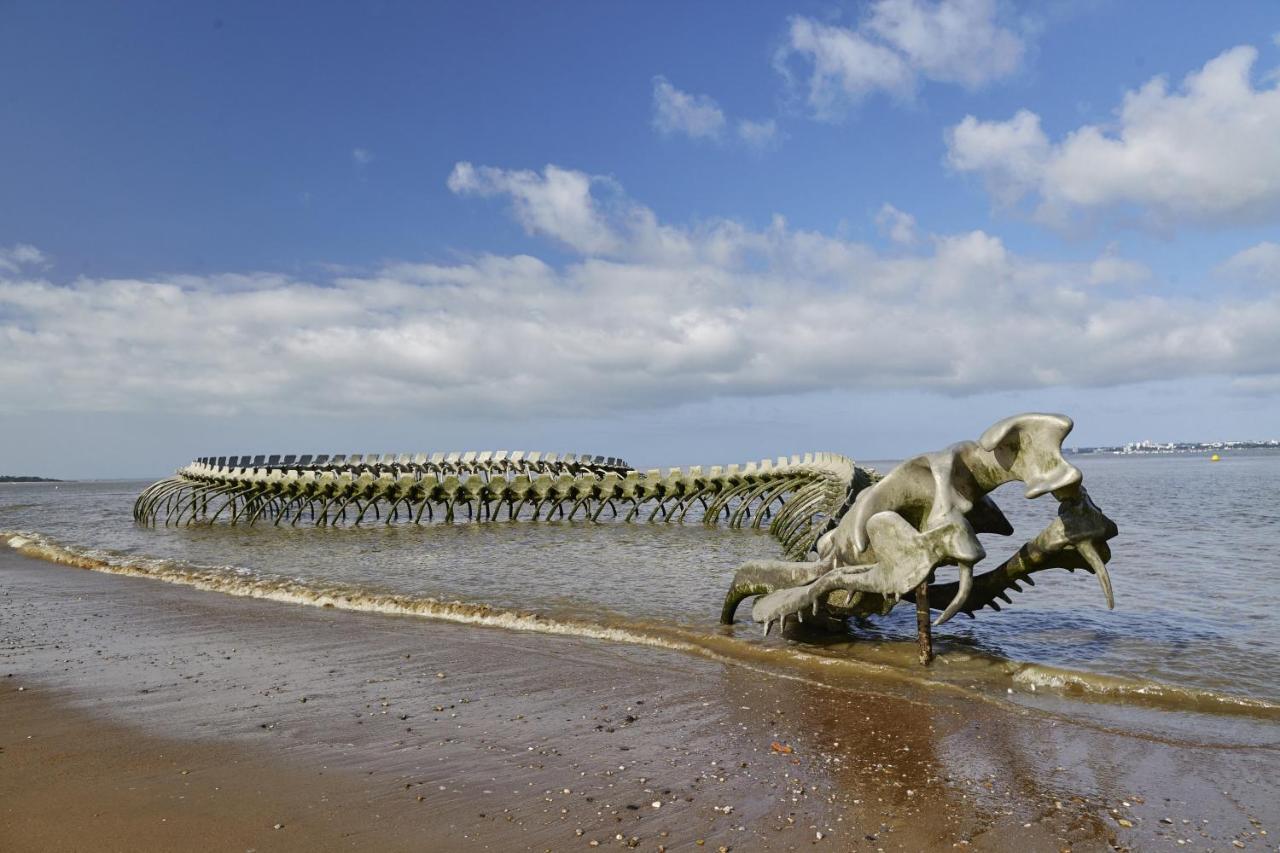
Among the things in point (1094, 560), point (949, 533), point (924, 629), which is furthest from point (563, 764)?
point (1094, 560)

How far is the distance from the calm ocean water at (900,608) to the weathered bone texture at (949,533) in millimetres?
637

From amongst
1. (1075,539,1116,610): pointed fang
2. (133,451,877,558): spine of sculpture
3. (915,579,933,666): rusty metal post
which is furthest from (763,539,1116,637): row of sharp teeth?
(133,451,877,558): spine of sculpture

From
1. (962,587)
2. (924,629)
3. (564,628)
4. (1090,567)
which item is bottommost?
(564,628)

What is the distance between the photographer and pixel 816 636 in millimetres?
7930

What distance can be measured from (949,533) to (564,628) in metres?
4.52

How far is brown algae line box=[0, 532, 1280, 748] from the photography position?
20.5ft

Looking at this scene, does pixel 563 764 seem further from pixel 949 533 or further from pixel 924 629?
pixel 924 629

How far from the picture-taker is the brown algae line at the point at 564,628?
6.24 meters

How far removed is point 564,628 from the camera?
8891 millimetres

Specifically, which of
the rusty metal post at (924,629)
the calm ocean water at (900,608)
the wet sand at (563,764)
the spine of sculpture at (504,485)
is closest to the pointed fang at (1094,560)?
the calm ocean water at (900,608)

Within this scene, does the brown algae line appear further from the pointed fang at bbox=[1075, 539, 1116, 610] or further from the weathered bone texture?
the pointed fang at bbox=[1075, 539, 1116, 610]

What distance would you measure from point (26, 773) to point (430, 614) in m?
5.42

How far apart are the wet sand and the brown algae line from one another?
19 centimetres

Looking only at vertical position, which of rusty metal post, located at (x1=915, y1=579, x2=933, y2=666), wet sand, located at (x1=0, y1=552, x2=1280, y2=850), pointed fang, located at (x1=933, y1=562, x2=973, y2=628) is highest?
pointed fang, located at (x1=933, y1=562, x2=973, y2=628)
